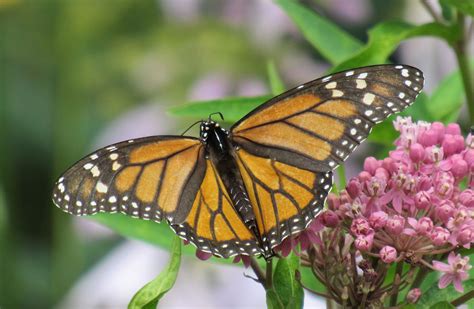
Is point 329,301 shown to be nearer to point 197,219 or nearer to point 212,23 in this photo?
point 197,219

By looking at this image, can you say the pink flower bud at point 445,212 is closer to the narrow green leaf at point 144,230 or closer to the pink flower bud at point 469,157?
the pink flower bud at point 469,157

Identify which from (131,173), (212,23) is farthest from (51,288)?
(131,173)

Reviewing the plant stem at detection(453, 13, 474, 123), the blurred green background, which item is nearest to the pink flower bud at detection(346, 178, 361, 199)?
the plant stem at detection(453, 13, 474, 123)

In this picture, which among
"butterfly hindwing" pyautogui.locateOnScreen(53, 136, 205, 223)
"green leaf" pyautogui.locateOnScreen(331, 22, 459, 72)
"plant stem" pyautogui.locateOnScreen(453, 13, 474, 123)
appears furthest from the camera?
A: "plant stem" pyautogui.locateOnScreen(453, 13, 474, 123)

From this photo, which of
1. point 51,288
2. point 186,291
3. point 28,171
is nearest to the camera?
point 186,291

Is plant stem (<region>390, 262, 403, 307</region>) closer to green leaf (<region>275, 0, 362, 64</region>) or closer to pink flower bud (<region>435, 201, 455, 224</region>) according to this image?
pink flower bud (<region>435, 201, 455, 224</region>)

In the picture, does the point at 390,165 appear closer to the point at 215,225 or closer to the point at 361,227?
the point at 361,227
